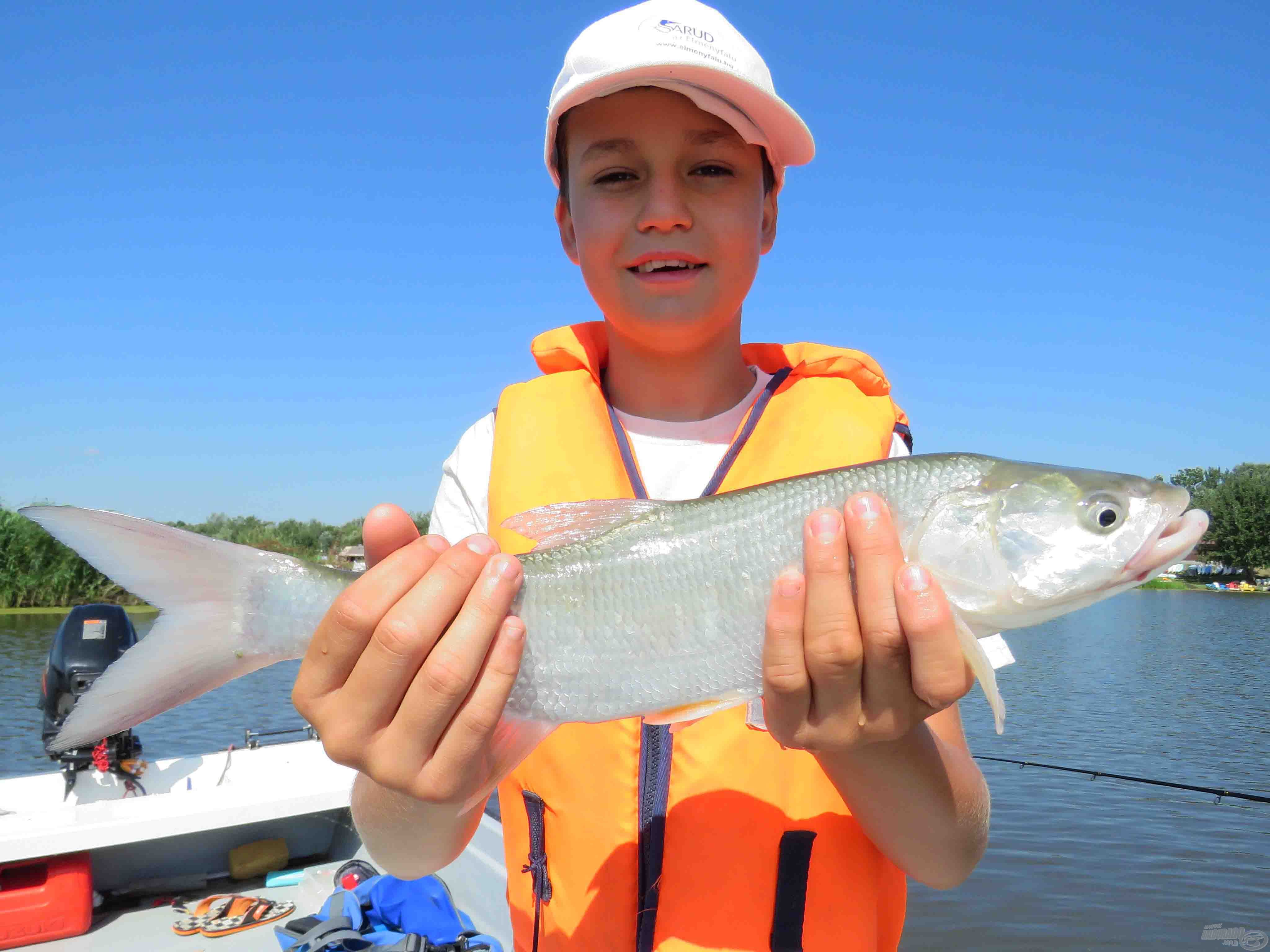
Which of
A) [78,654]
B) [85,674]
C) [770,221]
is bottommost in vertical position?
[85,674]

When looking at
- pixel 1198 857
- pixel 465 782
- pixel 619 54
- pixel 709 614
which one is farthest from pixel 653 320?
pixel 1198 857

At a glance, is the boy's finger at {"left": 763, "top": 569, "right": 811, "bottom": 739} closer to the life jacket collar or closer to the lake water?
the life jacket collar

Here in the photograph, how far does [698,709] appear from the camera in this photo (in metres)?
2.29

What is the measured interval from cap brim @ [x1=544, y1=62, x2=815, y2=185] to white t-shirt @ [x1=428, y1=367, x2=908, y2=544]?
0.98 m

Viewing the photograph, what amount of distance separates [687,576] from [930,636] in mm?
660

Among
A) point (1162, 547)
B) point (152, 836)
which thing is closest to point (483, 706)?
point (1162, 547)

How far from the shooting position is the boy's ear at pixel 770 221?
135 inches

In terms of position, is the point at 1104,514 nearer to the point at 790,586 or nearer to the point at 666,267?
the point at 790,586

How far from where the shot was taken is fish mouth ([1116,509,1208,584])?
224 cm

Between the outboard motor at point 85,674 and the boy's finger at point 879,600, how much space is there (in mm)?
6541

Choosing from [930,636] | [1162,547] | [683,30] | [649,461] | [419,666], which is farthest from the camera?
[649,461]

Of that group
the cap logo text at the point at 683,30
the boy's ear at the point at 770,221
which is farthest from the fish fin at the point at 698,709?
the cap logo text at the point at 683,30

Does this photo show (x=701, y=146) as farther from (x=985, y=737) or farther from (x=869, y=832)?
(x=985, y=737)

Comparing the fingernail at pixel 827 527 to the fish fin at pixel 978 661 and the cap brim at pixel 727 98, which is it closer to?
the fish fin at pixel 978 661
